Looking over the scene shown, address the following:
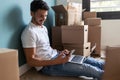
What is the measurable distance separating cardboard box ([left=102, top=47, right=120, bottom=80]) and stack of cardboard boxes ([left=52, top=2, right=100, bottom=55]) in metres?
1.28

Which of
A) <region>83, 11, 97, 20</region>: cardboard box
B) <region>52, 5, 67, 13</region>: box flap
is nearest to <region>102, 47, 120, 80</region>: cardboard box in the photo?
<region>52, 5, 67, 13</region>: box flap

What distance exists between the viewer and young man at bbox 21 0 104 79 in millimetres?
1839

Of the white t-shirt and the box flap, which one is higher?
the box flap

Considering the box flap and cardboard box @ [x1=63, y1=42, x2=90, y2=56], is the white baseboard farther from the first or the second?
the box flap

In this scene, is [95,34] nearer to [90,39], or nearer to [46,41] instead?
[90,39]

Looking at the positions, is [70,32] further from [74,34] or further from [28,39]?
[28,39]

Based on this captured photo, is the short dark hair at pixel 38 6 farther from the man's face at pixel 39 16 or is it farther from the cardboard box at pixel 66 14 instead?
the cardboard box at pixel 66 14

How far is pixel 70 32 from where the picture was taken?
8.48 ft

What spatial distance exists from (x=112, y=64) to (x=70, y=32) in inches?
53.7

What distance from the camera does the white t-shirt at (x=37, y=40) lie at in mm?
1866

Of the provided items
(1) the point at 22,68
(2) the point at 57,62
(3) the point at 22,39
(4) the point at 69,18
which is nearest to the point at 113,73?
(2) the point at 57,62

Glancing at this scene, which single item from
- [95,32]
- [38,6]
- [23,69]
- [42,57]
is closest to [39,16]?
[38,6]

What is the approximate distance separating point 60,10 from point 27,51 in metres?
1.12

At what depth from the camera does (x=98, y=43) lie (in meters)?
3.04
